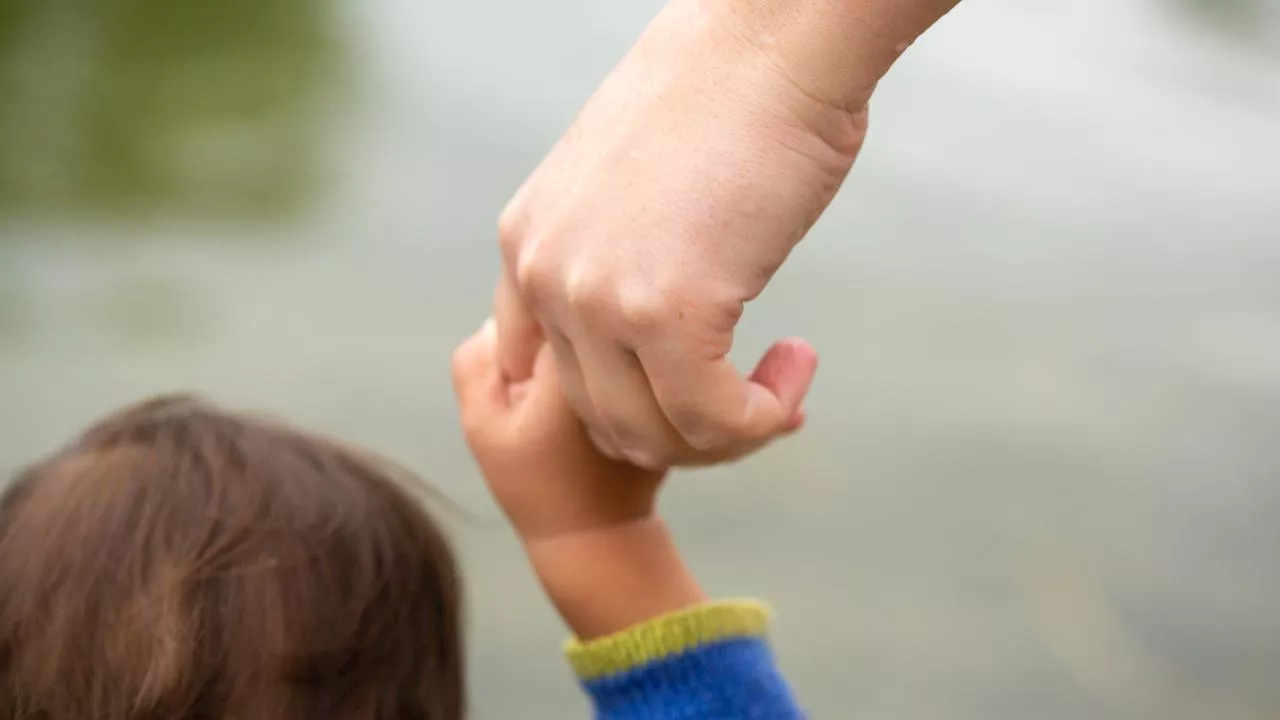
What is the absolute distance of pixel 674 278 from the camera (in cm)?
24

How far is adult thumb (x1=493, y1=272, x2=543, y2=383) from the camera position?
1.01 feet

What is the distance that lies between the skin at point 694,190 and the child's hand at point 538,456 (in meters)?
0.07

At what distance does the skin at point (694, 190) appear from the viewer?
24 cm

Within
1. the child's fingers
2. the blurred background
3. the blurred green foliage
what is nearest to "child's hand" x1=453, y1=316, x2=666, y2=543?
the child's fingers

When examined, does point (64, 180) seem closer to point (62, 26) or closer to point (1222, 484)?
→ point (62, 26)

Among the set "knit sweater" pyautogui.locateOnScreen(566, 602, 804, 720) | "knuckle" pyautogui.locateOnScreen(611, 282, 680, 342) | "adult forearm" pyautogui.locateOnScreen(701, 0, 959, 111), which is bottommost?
"knit sweater" pyautogui.locateOnScreen(566, 602, 804, 720)

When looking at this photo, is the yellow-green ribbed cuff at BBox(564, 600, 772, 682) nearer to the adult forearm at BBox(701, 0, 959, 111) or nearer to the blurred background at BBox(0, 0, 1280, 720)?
the adult forearm at BBox(701, 0, 959, 111)

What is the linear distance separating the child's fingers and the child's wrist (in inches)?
1.7

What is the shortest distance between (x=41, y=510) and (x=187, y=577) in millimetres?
61

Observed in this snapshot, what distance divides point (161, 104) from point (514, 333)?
1.22 m

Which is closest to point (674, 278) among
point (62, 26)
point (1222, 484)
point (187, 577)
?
point (187, 577)

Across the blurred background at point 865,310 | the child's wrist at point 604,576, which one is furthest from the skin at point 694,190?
the blurred background at point 865,310

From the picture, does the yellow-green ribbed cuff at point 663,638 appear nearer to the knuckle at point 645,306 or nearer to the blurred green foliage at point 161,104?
the knuckle at point 645,306

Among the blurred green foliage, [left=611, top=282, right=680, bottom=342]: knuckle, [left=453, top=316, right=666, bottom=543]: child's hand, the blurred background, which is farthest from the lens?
the blurred green foliage
